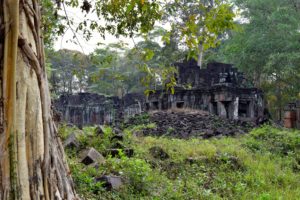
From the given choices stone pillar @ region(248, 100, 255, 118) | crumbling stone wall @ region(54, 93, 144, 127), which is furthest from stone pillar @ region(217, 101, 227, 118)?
crumbling stone wall @ region(54, 93, 144, 127)

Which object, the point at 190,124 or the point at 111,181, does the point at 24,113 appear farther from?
the point at 190,124

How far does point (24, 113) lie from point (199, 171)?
507 centimetres

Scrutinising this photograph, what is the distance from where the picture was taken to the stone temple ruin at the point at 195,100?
56.7 feet

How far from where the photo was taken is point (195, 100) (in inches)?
711

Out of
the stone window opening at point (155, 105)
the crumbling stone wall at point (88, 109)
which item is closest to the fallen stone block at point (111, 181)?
the crumbling stone wall at point (88, 109)

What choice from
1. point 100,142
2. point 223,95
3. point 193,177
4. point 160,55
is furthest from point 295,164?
point 160,55

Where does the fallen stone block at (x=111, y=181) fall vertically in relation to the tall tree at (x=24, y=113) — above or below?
below

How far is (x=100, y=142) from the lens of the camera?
23.7ft

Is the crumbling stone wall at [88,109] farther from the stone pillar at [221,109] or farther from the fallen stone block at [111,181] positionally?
the fallen stone block at [111,181]

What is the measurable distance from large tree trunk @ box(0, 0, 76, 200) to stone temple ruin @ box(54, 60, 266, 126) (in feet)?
46.6

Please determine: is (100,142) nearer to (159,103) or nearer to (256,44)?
(159,103)

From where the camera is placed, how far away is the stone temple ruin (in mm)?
17281

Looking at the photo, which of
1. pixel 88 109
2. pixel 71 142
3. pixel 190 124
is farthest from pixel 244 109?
pixel 71 142

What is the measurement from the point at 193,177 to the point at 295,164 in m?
2.94
